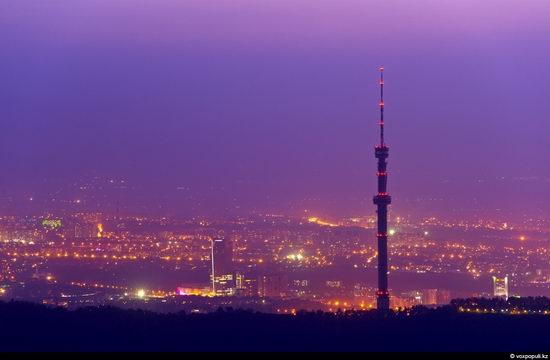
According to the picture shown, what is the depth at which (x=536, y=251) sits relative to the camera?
74500mm

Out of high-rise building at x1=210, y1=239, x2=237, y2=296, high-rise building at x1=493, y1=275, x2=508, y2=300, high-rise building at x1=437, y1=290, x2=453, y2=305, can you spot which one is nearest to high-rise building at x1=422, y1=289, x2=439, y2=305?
high-rise building at x1=437, y1=290, x2=453, y2=305

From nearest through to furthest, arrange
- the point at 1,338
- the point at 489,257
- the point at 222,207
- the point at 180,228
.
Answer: the point at 1,338
the point at 489,257
the point at 180,228
the point at 222,207

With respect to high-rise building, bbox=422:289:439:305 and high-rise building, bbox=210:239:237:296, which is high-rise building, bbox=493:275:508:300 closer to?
high-rise building, bbox=422:289:439:305

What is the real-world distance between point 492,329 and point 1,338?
34.5 ft

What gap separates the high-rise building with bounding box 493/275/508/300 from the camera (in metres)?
62.0

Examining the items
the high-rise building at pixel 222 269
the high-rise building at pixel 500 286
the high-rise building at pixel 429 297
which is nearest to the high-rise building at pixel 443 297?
the high-rise building at pixel 429 297

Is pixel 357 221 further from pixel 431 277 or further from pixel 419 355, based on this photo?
pixel 419 355

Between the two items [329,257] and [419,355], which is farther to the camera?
[329,257]

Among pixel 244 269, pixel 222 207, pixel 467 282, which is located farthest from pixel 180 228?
pixel 467 282

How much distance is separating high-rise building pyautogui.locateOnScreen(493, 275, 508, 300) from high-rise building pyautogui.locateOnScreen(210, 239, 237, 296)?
996cm

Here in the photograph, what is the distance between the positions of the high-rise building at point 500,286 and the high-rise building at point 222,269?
9.96 meters

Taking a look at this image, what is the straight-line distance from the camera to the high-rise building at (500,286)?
2440 inches

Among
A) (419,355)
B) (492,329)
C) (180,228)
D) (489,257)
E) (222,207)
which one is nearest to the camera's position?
(419,355)

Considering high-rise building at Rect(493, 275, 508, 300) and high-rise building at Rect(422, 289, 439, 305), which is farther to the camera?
high-rise building at Rect(493, 275, 508, 300)
